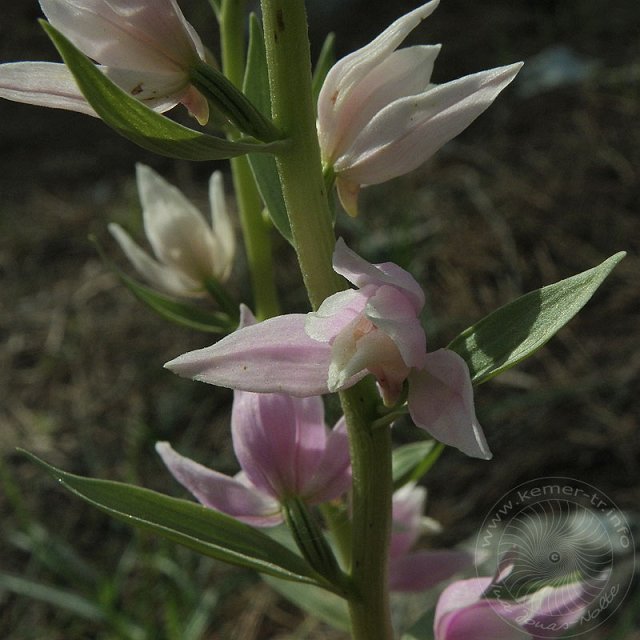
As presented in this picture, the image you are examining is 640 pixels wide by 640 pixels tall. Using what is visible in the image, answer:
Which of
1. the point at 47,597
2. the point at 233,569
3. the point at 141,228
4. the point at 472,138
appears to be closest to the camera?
the point at 47,597

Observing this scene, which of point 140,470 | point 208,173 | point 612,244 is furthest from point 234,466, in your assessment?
point 208,173

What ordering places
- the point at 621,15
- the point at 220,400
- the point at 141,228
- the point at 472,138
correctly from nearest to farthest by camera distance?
the point at 220,400, the point at 141,228, the point at 472,138, the point at 621,15

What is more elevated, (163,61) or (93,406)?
(163,61)

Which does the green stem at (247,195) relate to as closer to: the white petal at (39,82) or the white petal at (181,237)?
the white petal at (181,237)

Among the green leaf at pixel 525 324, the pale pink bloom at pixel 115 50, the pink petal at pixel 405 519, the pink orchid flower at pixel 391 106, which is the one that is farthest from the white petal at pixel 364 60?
the pink petal at pixel 405 519

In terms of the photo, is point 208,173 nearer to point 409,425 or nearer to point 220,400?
point 220,400

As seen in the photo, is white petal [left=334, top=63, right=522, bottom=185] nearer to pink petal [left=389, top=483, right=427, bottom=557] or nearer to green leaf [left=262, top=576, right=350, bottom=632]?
pink petal [left=389, top=483, right=427, bottom=557]

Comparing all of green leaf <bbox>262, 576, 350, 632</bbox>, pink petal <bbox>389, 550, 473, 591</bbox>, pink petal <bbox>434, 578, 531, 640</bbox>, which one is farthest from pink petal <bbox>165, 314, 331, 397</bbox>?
green leaf <bbox>262, 576, 350, 632</bbox>
